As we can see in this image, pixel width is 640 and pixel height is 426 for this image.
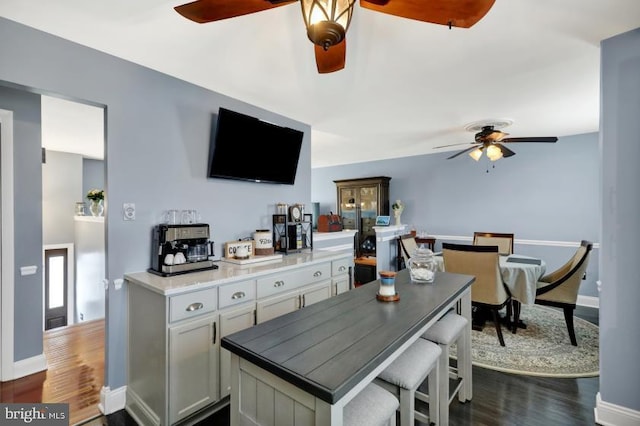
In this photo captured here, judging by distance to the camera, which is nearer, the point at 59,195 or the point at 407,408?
the point at 407,408

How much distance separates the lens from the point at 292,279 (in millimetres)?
2484

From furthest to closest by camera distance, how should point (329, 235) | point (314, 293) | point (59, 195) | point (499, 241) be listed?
point (59, 195) → point (499, 241) → point (329, 235) → point (314, 293)

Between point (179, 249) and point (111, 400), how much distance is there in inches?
43.6

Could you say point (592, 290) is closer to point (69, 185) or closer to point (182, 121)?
point (182, 121)

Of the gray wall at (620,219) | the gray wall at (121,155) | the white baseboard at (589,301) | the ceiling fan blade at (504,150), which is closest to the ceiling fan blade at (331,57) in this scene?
the gray wall at (121,155)

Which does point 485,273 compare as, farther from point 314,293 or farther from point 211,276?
point 211,276

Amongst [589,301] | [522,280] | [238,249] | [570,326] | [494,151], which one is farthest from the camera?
[589,301]

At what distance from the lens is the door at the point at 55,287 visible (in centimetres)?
460

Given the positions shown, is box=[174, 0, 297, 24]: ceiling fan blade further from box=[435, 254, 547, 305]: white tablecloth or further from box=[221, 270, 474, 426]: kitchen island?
box=[435, 254, 547, 305]: white tablecloth

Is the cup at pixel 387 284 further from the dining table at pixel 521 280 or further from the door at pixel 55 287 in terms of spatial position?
the door at pixel 55 287

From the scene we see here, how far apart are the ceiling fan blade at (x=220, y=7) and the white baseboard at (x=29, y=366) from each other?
3.01 meters

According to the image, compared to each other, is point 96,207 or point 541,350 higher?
point 96,207

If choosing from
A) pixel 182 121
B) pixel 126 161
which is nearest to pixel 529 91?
pixel 182 121

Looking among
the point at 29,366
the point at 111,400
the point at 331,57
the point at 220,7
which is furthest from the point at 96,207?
the point at 331,57
